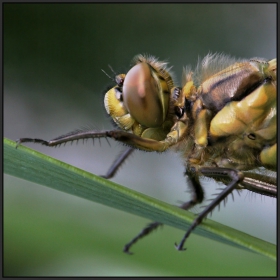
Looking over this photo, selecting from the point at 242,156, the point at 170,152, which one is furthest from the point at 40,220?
the point at 242,156

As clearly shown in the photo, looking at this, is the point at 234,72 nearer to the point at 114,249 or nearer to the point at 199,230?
the point at 199,230

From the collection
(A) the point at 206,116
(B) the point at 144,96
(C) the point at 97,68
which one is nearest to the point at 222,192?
(A) the point at 206,116

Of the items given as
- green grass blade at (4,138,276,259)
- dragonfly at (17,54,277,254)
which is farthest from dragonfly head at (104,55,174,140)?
green grass blade at (4,138,276,259)

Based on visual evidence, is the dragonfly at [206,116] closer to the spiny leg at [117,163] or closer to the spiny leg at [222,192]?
the spiny leg at [222,192]

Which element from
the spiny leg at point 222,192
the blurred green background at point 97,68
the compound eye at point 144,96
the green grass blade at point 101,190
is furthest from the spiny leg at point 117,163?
the green grass blade at point 101,190

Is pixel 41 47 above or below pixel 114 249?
above

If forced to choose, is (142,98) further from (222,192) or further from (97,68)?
(97,68)

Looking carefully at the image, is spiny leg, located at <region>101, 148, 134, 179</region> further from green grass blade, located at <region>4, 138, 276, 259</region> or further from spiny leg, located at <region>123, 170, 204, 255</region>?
green grass blade, located at <region>4, 138, 276, 259</region>
